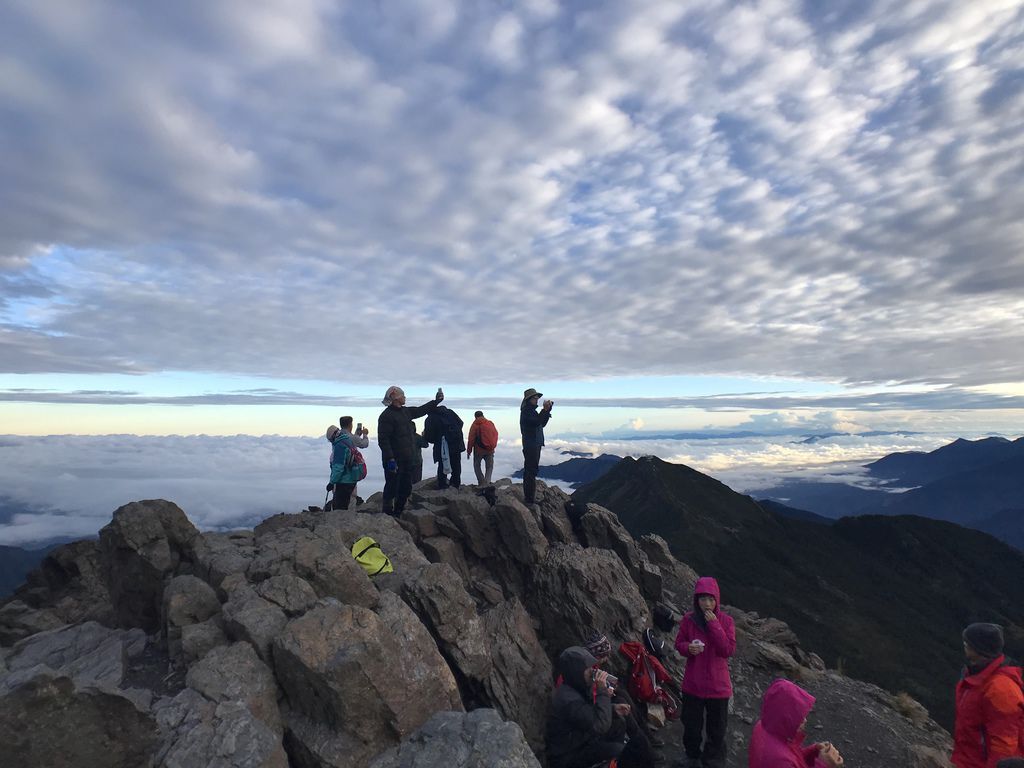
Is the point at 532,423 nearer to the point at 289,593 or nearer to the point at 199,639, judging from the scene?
the point at 289,593

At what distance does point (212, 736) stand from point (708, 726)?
10202 mm

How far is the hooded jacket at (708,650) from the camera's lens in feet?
37.8

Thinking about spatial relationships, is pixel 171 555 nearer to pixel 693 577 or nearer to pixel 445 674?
pixel 445 674

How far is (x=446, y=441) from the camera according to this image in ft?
87.0

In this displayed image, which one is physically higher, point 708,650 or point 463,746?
point 708,650

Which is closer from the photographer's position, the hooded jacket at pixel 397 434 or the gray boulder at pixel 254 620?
the gray boulder at pixel 254 620

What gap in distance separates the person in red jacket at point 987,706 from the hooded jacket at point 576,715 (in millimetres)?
5826

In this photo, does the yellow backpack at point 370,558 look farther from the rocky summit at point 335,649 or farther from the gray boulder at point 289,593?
the gray boulder at point 289,593

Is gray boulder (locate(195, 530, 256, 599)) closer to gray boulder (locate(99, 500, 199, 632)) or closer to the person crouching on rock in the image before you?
gray boulder (locate(99, 500, 199, 632))

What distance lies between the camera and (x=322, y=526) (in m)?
18.2

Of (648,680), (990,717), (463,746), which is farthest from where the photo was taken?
(648,680)

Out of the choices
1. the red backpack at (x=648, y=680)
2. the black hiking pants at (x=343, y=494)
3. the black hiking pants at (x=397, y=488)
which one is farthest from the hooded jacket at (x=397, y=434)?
the red backpack at (x=648, y=680)

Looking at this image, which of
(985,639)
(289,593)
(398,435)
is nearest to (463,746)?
(289,593)

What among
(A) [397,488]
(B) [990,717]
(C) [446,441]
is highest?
(C) [446,441]
